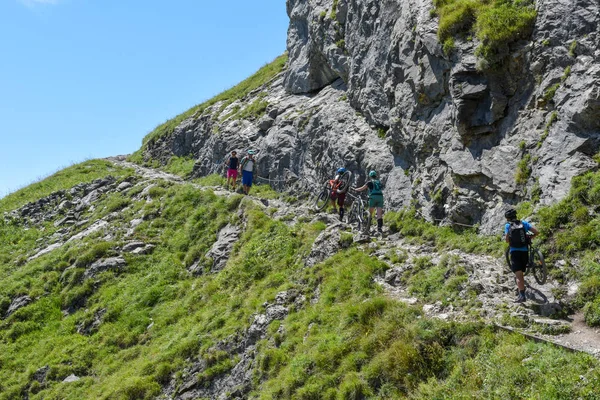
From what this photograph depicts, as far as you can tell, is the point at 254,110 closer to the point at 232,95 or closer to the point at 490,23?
the point at 232,95

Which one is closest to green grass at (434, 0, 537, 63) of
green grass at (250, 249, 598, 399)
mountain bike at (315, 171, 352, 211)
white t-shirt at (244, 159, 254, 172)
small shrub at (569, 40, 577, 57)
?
small shrub at (569, 40, 577, 57)

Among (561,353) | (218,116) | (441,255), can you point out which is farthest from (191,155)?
(561,353)

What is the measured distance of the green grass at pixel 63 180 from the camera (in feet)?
138

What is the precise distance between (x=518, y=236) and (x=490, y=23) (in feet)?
30.7

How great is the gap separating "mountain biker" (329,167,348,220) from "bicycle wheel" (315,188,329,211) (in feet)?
1.70

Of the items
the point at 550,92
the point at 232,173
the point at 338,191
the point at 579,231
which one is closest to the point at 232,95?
the point at 232,173

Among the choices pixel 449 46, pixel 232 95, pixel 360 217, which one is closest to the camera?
pixel 449 46

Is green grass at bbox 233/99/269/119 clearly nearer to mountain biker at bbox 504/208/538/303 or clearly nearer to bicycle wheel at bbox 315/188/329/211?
bicycle wheel at bbox 315/188/329/211

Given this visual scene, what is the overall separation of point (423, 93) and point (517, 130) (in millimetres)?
5351

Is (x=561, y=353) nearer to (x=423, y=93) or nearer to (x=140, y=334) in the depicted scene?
(x=423, y=93)

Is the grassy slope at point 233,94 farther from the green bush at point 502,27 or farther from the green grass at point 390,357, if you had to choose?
the green grass at point 390,357

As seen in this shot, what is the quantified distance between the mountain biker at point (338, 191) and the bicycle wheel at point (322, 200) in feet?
1.70

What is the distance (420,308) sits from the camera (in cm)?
1238

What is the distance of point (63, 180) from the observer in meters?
45.1
